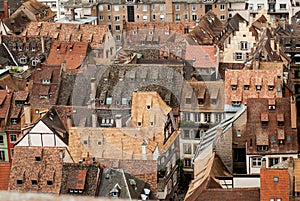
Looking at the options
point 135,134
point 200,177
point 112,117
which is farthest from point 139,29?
point 200,177

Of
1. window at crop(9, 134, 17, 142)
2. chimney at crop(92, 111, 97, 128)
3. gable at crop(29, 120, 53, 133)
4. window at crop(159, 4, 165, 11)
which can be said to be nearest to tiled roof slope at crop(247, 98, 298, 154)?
chimney at crop(92, 111, 97, 128)

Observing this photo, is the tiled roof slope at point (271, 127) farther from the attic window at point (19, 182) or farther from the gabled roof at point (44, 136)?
the attic window at point (19, 182)

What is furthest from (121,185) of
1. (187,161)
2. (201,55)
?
(201,55)

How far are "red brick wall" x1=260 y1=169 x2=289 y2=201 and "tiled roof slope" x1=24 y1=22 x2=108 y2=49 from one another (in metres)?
45.8

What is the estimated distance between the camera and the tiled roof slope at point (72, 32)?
8275 cm

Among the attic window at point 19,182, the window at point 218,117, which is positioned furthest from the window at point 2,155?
the window at point 218,117

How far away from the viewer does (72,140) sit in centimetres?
5109

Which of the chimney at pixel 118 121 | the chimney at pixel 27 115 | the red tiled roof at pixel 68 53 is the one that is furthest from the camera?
the red tiled roof at pixel 68 53

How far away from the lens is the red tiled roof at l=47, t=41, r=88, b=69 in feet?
247

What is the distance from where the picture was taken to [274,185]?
38062 millimetres

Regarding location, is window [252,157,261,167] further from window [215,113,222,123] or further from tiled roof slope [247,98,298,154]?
window [215,113,222,123]

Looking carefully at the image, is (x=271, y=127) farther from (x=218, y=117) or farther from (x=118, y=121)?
(x=118, y=121)

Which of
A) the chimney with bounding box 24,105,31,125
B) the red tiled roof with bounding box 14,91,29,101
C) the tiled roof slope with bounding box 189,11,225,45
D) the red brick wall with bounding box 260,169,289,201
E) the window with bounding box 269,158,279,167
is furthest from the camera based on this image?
the tiled roof slope with bounding box 189,11,225,45

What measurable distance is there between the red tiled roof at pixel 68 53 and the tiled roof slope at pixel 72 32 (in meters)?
3.93
